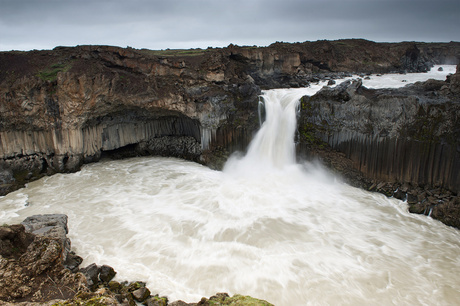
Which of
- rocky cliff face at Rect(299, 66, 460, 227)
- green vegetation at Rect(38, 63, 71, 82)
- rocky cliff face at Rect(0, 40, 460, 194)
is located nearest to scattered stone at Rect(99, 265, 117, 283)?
rocky cliff face at Rect(0, 40, 460, 194)

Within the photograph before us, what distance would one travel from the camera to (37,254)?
6.39 metres

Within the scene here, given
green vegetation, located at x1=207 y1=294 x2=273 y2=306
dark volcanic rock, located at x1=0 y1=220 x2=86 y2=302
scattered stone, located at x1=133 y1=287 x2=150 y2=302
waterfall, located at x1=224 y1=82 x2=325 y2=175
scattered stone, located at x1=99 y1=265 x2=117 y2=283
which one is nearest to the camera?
dark volcanic rock, located at x1=0 y1=220 x2=86 y2=302

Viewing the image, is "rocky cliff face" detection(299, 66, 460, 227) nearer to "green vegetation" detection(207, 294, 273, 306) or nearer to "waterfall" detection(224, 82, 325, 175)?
"waterfall" detection(224, 82, 325, 175)

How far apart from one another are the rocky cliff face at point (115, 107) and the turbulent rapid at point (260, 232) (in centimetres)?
186

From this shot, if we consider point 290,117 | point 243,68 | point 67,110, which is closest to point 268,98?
point 290,117

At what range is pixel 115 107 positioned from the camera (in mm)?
19297

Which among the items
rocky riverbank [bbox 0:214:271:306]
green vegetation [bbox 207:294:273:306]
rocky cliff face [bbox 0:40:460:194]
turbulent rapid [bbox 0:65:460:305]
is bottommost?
turbulent rapid [bbox 0:65:460:305]

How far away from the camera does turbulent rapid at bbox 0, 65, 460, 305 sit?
859 centimetres

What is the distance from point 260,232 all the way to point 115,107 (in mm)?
13388

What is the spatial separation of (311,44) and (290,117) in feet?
62.0

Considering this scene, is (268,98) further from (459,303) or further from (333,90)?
(459,303)

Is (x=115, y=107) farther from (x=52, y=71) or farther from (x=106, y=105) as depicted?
(x=52, y=71)

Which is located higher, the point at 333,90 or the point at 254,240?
the point at 333,90

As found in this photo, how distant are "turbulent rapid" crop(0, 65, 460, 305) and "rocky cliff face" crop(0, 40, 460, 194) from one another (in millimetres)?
1864
